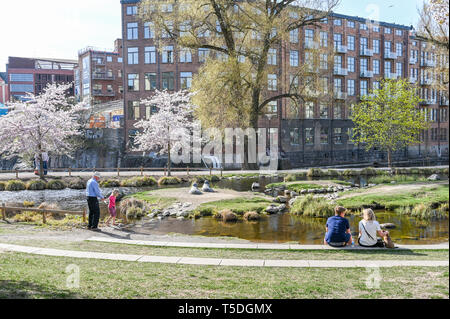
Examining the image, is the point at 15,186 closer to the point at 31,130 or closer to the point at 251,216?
the point at 31,130

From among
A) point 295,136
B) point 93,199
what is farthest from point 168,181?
point 295,136

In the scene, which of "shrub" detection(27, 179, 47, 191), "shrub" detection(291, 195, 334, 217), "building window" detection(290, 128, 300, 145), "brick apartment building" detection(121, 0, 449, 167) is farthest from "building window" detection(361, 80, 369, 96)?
"shrub" detection(27, 179, 47, 191)

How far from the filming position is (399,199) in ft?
63.5

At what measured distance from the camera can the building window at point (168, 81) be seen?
4997 cm

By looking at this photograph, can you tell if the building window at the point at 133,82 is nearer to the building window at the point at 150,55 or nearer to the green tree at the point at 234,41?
the building window at the point at 150,55

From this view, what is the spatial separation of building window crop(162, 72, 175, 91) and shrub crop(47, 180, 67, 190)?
23.4 metres

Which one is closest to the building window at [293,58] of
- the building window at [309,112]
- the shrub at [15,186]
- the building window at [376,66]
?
the building window at [309,112]

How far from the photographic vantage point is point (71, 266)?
26.9 ft

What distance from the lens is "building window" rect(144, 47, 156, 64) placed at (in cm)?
5009

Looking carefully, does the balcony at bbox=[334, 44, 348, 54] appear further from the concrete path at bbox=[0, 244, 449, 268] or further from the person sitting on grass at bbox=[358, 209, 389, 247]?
the concrete path at bbox=[0, 244, 449, 268]

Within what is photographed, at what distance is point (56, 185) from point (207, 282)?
24.6 m

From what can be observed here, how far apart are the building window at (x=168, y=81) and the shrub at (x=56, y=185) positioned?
23.4m

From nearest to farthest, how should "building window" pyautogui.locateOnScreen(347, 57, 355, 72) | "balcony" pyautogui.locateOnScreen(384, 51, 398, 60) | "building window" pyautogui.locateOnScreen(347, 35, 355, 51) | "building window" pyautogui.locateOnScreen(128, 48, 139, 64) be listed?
1. "building window" pyautogui.locateOnScreen(128, 48, 139, 64)
2. "building window" pyautogui.locateOnScreen(347, 35, 355, 51)
3. "building window" pyautogui.locateOnScreen(347, 57, 355, 72)
4. "balcony" pyautogui.locateOnScreen(384, 51, 398, 60)
